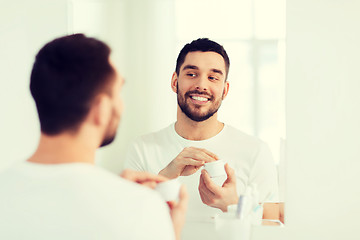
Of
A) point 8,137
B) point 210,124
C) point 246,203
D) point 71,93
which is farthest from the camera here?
point 8,137

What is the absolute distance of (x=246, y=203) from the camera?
131cm

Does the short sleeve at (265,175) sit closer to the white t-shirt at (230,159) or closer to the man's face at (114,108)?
the white t-shirt at (230,159)

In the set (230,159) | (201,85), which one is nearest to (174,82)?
(201,85)

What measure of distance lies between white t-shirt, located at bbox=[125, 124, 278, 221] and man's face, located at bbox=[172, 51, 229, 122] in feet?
0.27

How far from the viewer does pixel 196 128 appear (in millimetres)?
1414

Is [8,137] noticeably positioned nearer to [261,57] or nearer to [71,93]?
[71,93]

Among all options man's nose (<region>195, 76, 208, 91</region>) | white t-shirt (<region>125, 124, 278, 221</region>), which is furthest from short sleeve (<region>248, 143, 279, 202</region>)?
man's nose (<region>195, 76, 208, 91</region>)

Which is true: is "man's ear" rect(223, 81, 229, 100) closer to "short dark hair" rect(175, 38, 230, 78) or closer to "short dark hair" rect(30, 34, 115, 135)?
"short dark hair" rect(175, 38, 230, 78)

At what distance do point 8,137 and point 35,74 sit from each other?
2.67 ft

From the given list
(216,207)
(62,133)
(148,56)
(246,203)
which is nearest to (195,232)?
(216,207)

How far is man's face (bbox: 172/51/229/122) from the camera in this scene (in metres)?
1.40

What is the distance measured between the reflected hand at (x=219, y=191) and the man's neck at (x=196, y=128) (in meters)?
0.12

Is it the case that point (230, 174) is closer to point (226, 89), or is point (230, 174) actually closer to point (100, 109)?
point (226, 89)

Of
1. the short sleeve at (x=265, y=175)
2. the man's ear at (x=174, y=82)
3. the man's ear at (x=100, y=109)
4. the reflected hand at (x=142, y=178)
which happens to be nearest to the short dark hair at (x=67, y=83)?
the man's ear at (x=100, y=109)
